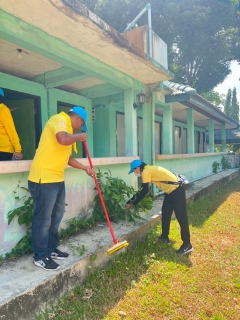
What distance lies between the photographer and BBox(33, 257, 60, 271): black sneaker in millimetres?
2518

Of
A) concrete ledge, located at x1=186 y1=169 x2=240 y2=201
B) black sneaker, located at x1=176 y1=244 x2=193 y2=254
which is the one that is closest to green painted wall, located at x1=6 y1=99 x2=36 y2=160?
black sneaker, located at x1=176 y1=244 x2=193 y2=254

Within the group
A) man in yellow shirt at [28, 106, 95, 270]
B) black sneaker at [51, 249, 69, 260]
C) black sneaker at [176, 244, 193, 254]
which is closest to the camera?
man in yellow shirt at [28, 106, 95, 270]

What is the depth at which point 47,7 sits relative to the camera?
2.67 meters

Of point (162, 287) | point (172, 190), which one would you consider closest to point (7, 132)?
point (172, 190)

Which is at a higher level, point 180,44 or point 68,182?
point 180,44

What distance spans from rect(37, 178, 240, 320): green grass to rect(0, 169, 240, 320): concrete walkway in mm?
118

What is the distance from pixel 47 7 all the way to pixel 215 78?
2231cm

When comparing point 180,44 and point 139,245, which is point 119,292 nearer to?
point 139,245

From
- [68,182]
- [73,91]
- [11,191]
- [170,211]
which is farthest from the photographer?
[73,91]

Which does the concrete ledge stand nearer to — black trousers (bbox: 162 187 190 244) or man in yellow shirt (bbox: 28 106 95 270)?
black trousers (bbox: 162 187 190 244)

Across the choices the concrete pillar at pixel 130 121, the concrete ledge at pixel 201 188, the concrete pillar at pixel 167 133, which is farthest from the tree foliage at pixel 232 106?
the concrete pillar at pixel 130 121

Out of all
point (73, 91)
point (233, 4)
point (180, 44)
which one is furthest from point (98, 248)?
point (233, 4)

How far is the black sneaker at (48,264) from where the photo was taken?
2.52 m

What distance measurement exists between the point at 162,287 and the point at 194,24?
67.7ft
